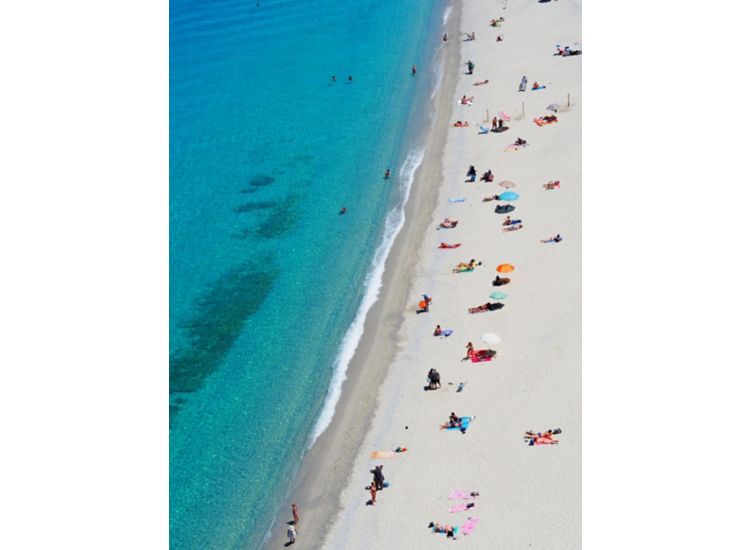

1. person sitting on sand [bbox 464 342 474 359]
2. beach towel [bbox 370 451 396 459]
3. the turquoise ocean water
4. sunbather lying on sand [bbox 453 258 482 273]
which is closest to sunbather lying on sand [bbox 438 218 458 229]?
the turquoise ocean water

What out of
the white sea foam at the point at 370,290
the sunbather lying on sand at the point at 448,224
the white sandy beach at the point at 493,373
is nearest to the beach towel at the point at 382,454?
the white sandy beach at the point at 493,373

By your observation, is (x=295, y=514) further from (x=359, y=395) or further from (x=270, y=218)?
(x=270, y=218)

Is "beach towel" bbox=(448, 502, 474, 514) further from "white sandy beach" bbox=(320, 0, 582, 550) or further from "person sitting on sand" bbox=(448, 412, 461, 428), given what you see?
"person sitting on sand" bbox=(448, 412, 461, 428)

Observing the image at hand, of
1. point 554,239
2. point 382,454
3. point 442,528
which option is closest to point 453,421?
point 382,454

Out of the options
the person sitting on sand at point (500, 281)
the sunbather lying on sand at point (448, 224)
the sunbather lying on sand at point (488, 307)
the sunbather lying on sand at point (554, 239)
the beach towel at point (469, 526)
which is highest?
the sunbather lying on sand at point (554, 239)

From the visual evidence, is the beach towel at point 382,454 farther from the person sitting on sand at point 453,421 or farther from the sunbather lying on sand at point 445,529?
the sunbather lying on sand at point 445,529
